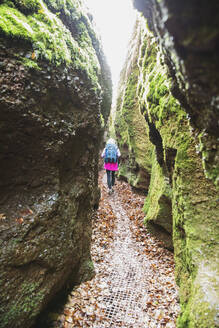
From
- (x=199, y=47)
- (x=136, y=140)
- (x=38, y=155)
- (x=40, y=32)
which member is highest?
(x=40, y=32)

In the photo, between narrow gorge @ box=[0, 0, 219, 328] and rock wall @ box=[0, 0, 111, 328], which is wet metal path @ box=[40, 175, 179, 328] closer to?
narrow gorge @ box=[0, 0, 219, 328]

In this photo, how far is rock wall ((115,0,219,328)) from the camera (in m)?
1.63

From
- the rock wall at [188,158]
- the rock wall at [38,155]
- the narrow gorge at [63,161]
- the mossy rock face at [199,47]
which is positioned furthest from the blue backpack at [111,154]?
the mossy rock face at [199,47]

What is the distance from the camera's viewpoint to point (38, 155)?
3809 millimetres

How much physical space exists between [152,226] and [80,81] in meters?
5.53

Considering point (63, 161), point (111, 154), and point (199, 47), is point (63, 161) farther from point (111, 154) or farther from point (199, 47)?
point (111, 154)

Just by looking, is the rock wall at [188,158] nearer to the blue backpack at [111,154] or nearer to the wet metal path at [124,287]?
the wet metal path at [124,287]

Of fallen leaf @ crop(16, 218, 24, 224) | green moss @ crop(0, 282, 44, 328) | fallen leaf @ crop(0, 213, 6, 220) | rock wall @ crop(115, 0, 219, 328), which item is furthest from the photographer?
fallen leaf @ crop(16, 218, 24, 224)

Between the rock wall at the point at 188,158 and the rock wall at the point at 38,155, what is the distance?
188cm

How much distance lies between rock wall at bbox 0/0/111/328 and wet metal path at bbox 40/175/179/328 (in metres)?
0.57

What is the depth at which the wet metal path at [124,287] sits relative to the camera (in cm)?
394

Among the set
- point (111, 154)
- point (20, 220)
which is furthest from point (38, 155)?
point (111, 154)

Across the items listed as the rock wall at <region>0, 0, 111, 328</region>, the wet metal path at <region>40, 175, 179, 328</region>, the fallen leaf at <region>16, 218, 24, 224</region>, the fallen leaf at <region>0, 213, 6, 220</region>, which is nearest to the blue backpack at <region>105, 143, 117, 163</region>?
the wet metal path at <region>40, 175, 179, 328</region>

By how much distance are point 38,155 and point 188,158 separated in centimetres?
317
